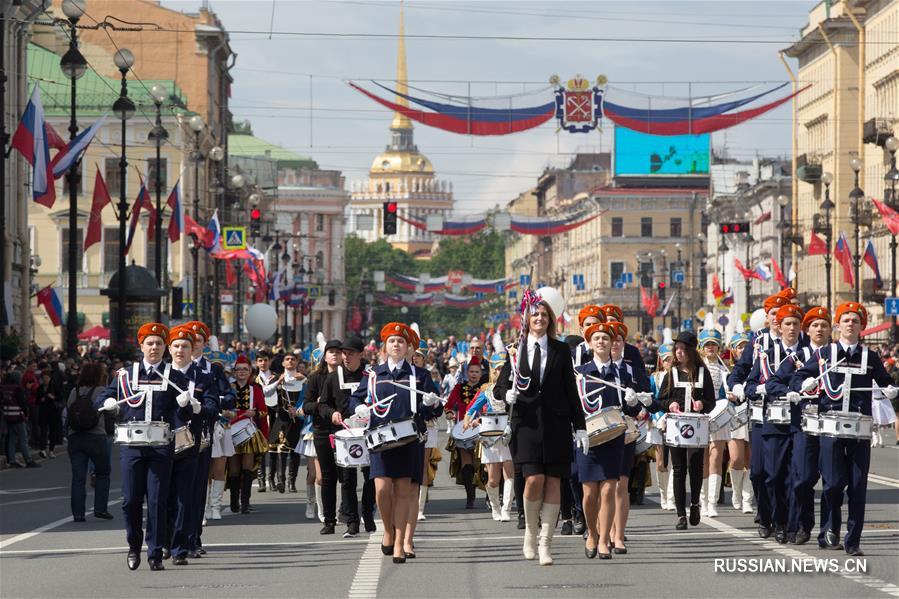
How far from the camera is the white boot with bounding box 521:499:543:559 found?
14.2 metres

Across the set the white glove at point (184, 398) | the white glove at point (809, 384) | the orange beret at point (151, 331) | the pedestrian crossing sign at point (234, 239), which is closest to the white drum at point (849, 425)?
the white glove at point (809, 384)

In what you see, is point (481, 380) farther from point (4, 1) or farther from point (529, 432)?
point (4, 1)

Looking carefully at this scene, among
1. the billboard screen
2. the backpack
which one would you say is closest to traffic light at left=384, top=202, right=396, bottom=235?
the backpack

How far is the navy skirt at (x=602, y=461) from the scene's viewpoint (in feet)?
47.9

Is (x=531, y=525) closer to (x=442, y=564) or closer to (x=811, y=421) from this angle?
(x=442, y=564)

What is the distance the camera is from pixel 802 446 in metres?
15.3

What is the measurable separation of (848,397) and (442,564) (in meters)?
3.40

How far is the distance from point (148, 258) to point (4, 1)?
5724 cm

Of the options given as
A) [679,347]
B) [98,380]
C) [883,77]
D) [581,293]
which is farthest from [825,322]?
[581,293]

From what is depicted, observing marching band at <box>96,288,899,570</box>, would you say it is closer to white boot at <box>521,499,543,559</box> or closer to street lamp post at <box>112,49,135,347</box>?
white boot at <box>521,499,543,559</box>

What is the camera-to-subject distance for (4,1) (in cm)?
3203

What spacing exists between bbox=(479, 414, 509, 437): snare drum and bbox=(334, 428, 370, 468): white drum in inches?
66.4

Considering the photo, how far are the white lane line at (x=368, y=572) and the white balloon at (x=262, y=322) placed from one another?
1439 inches
